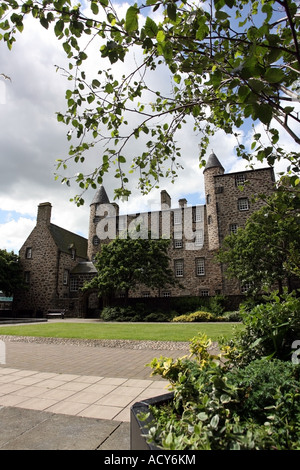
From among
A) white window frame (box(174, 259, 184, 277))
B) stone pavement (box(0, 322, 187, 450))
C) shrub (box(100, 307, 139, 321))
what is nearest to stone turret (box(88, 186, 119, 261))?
white window frame (box(174, 259, 184, 277))

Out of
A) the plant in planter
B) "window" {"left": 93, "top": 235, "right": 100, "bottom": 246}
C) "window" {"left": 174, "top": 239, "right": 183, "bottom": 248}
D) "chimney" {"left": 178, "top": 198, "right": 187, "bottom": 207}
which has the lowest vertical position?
the plant in planter

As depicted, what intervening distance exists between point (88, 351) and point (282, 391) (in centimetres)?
793

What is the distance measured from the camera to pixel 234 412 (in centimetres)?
190

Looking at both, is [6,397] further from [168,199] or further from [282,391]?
[168,199]

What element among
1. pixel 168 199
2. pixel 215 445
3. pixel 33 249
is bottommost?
pixel 215 445

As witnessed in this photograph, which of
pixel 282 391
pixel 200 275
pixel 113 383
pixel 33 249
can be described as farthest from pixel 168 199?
pixel 282 391

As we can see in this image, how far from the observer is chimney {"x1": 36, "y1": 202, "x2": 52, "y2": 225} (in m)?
34.8

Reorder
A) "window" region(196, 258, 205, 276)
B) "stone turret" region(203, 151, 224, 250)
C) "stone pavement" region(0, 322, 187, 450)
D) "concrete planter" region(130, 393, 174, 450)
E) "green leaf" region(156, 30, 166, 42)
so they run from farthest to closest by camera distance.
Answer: "window" region(196, 258, 205, 276)
"stone turret" region(203, 151, 224, 250)
"stone pavement" region(0, 322, 187, 450)
"green leaf" region(156, 30, 166, 42)
"concrete planter" region(130, 393, 174, 450)

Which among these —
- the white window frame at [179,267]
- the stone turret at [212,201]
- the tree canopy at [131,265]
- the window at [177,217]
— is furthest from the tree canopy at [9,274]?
the stone turret at [212,201]

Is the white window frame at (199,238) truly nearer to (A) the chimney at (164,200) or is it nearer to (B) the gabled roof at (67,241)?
(A) the chimney at (164,200)

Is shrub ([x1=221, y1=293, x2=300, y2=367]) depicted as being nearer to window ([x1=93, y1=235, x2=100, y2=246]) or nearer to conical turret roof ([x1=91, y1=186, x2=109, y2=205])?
window ([x1=93, y1=235, x2=100, y2=246])

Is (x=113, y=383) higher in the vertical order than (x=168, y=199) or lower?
lower

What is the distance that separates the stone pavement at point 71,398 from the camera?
283 cm
